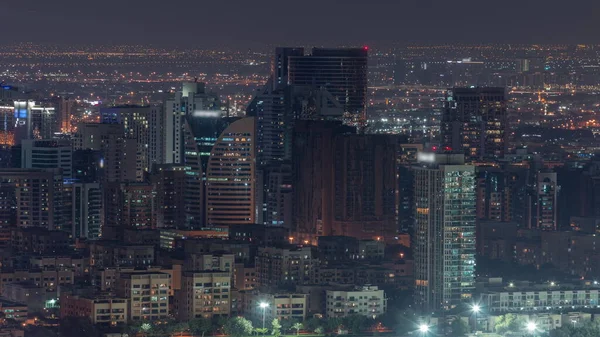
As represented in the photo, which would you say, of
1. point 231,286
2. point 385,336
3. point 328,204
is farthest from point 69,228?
point 385,336

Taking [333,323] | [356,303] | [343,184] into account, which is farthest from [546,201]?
[333,323]

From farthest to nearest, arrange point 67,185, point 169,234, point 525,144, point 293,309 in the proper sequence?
point 525,144
point 67,185
point 169,234
point 293,309

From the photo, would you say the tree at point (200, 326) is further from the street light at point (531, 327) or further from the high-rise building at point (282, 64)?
the high-rise building at point (282, 64)

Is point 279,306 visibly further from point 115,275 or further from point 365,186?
point 365,186

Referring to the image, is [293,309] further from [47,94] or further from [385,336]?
[47,94]

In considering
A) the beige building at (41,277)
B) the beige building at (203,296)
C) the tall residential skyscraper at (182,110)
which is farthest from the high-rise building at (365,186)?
the beige building at (203,296)

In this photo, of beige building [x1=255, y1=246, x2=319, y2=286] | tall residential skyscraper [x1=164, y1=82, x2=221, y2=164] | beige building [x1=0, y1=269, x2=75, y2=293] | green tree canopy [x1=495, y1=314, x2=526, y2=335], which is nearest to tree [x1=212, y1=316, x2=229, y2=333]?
beige building [x1=255, y1=246, x2=319, y2=286]

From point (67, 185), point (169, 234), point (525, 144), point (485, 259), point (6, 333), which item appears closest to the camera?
point (6, 333)
